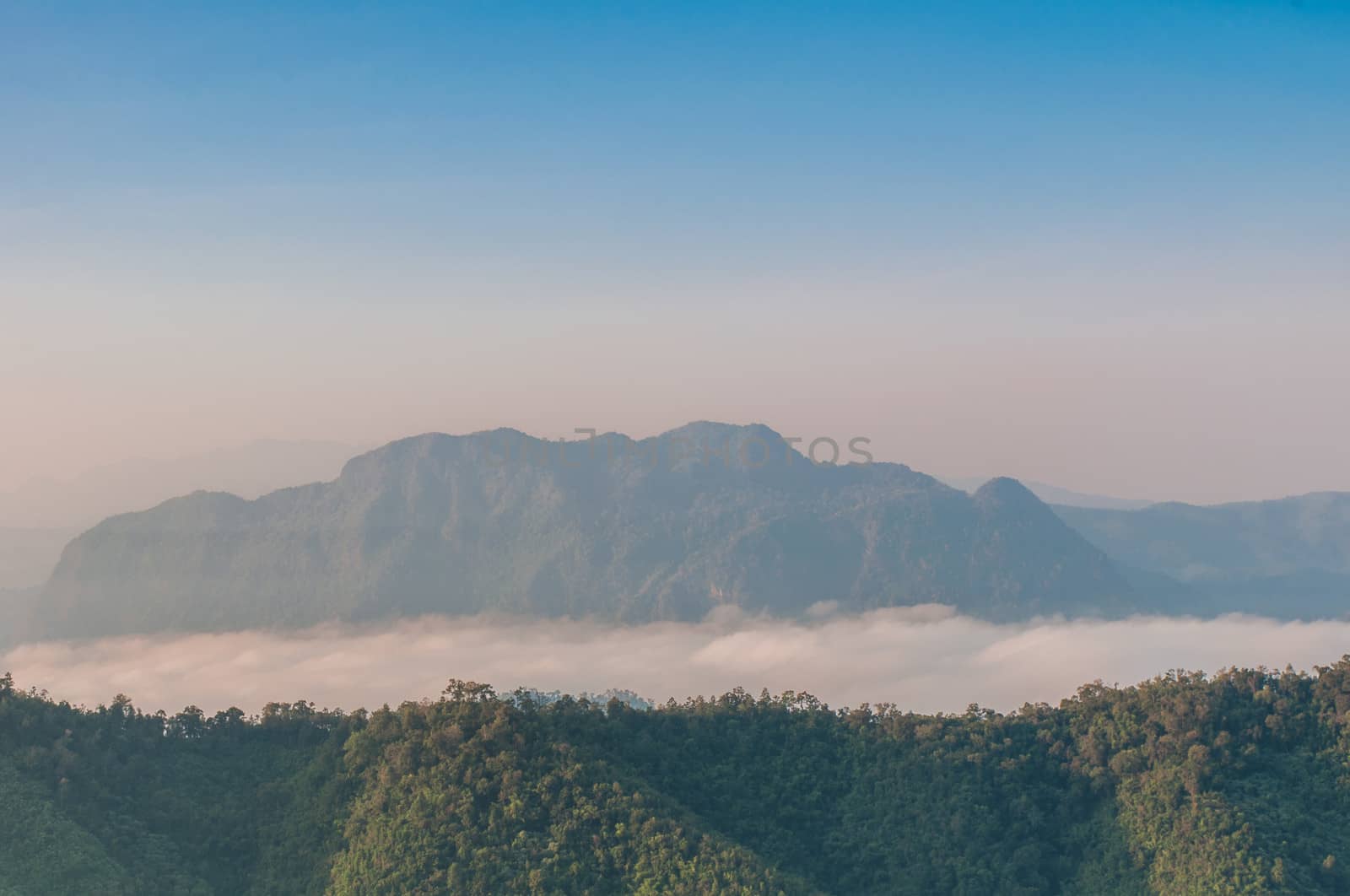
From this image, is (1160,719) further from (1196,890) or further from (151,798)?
(151,798)

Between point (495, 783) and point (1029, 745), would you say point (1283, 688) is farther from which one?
point (495, 783)

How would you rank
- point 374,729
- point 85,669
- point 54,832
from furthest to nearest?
point 85,669 < point 374,729 < point 54,832

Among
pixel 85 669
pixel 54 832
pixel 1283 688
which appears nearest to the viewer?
pixel 54 832

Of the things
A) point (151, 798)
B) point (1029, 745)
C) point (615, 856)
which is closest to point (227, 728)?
point (151, 798)

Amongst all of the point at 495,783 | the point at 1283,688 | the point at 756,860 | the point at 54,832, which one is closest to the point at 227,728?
the point at 54,832

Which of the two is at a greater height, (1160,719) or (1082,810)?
(1160,719)

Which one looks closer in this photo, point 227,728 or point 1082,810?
point 1082,810
